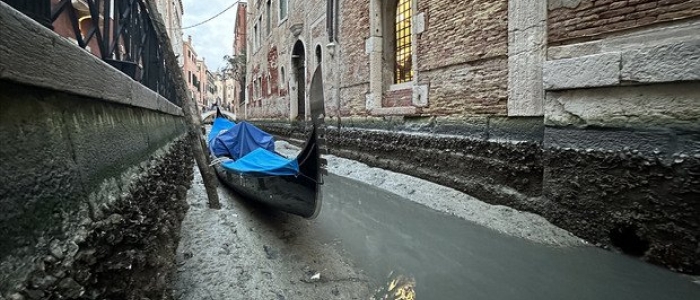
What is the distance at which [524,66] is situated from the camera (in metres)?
3.12

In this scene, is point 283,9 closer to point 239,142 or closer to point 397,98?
point 239,142

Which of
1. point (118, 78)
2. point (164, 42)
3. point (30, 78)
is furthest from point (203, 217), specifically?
point (30, 78)

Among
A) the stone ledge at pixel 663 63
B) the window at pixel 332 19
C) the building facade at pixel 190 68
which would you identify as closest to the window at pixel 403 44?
the window at pixel 332 19

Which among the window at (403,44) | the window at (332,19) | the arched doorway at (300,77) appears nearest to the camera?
the window at (403,44)

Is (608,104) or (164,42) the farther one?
(164,42)

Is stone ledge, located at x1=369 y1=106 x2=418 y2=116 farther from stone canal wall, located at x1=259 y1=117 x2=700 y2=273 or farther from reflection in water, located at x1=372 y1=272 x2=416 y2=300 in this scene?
reflection in water, located at x1=372 y1=272 x2=416 y2=300

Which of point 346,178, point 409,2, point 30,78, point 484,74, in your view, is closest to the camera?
point 30,78

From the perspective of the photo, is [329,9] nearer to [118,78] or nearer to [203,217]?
[203,217]

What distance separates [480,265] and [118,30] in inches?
116

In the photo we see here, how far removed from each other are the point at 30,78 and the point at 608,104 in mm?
3006

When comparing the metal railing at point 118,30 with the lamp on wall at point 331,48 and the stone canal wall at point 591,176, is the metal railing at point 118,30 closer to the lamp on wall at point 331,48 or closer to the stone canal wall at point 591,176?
the stone canal wall at point 591,176

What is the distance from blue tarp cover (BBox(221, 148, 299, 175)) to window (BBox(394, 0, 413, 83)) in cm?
258

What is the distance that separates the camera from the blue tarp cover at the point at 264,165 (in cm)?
298

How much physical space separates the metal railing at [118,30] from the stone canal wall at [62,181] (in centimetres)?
22
